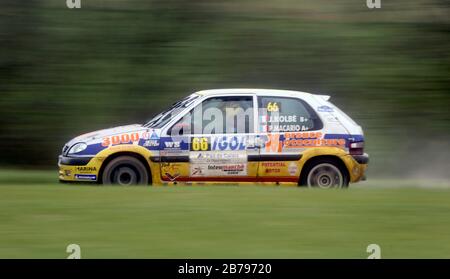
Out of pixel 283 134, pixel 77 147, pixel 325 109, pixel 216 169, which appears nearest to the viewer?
pixel 216 169

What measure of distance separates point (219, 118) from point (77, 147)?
Result: 1.99 meters

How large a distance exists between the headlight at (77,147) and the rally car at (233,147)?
14 millimetres

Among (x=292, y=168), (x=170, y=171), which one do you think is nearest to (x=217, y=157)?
(x=170, y=171)

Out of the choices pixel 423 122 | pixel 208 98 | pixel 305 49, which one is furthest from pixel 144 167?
pixel 423 122

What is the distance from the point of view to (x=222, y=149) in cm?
1095

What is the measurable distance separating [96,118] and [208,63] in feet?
7.58

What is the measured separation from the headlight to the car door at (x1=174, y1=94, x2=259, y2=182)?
4.62 feet

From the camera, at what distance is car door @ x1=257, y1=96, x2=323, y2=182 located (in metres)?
11.0

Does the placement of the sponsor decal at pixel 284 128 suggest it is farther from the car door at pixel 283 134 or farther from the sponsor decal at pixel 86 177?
the sponsor decal at pixel 86 177
